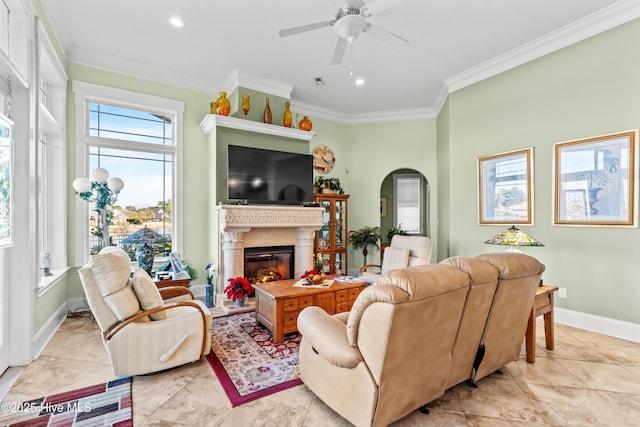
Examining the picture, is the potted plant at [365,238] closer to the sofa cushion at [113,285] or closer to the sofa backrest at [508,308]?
the sofa backrest at [508,308]

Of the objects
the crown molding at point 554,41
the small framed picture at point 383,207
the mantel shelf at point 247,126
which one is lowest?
the small framed picture at point 383,207

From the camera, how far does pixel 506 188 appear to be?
4.20 meters

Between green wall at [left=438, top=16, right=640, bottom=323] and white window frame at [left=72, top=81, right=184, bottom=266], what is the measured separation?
444 centimetres

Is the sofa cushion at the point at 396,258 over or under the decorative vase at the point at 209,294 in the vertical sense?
over

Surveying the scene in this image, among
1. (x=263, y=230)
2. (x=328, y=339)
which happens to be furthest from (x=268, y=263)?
(x=328, y=339)

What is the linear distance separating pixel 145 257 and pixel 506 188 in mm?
4842

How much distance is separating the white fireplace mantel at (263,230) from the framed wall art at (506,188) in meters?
2.49

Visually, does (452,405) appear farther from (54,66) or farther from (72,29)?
(72,29)

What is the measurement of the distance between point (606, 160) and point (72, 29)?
246 inches

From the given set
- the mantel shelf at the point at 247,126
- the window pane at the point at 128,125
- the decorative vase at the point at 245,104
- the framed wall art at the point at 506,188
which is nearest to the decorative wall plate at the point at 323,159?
the mantel shelf at the point at 247,126

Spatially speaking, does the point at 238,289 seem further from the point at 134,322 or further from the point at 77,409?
the point at 77,409

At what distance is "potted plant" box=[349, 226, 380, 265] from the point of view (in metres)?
6.21

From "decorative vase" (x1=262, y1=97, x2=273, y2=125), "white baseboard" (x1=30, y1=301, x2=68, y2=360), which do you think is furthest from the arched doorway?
"white baseboard" (x1=30, y1=301, x2=68, y2=360)

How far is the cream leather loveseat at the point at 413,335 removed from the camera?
158 centimetres
